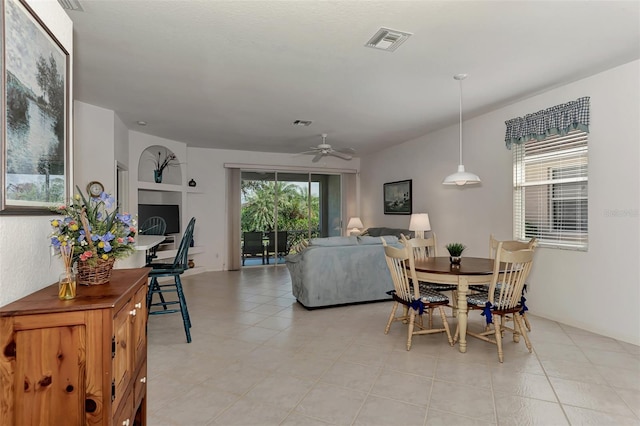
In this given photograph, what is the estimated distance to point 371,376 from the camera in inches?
102

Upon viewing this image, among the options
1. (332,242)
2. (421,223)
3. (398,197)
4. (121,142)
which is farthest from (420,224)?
(121,142)

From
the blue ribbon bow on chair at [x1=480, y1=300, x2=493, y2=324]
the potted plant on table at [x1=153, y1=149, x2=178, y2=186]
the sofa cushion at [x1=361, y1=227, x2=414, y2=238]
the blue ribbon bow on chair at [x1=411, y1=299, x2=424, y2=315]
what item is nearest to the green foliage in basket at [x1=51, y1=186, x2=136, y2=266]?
the blue ribbon bow on chair at [x1=411, y1=299, x2=424, y2=315]

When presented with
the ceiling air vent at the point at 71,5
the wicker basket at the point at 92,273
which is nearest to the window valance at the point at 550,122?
the wicker basket at the point at 92,273

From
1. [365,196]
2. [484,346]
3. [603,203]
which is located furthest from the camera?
[365,196]

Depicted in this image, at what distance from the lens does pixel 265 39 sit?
2705 millimetres

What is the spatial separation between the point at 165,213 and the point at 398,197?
177 inches

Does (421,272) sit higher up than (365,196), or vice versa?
(365,196)

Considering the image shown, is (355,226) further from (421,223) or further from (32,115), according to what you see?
(32,115)

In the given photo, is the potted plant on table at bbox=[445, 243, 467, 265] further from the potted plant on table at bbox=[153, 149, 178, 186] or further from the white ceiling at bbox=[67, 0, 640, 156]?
the potted plant on table at bbox=[153, 149, 178, 186]

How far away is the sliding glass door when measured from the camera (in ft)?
25.6

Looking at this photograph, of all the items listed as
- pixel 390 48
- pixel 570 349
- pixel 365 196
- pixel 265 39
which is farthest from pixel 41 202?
pixel 365 196

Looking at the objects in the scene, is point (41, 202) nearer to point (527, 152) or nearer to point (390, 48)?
point (390, 48)

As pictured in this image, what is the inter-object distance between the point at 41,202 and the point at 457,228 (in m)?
5.14

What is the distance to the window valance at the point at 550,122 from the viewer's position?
11.7 ft
